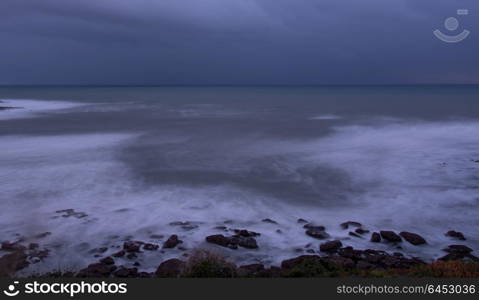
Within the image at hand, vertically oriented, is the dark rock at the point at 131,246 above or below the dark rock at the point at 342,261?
below

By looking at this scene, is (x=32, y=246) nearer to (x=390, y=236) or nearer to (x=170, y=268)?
(x=170, y=268)

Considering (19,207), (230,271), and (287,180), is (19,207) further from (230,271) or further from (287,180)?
(287,180)

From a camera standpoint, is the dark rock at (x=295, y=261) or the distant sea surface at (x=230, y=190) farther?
the distant sea surface at (x=230, y=190)

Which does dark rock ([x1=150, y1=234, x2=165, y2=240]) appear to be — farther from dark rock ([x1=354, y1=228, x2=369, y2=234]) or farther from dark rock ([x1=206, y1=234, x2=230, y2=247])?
dark rock ([x1=354, y1=228, x2=369, y2=234])

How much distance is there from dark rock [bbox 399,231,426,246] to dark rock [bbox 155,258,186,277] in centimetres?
622

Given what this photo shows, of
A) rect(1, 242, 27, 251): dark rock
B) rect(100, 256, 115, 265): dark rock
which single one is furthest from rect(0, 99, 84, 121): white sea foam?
rect(100, 256, 115, 265): dark rock

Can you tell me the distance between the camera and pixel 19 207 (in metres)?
13.4

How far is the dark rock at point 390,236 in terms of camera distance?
11.0 meters

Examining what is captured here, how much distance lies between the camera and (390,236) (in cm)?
1112

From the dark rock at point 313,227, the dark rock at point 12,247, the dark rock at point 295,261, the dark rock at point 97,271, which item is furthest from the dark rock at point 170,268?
the dark rock at point 313,227

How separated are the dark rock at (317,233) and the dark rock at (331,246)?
0.52 m

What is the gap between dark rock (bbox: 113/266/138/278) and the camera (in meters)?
9.19

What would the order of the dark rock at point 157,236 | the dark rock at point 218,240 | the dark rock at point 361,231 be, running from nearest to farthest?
the dark rock at point 218,240 → the dark rock at point 157,236 → the dark rock at point 361,231

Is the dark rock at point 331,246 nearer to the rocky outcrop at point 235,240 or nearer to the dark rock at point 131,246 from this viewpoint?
the rocky outcrop at point 235,240
